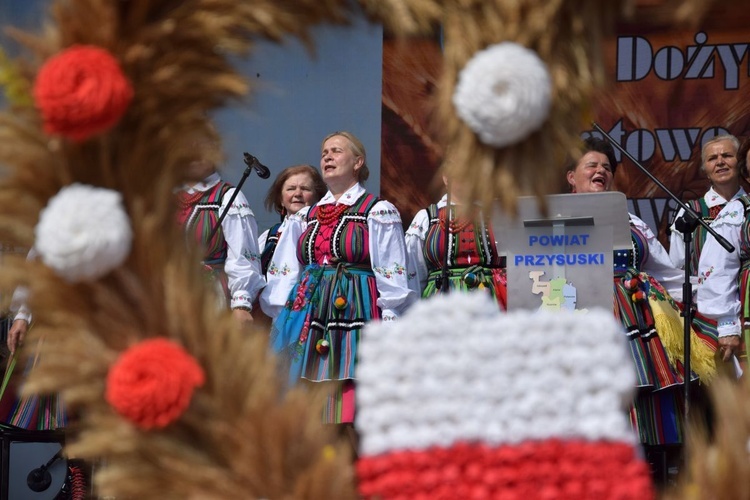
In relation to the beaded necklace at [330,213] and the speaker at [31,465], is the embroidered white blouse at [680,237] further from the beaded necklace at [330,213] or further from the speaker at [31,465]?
the speaker at [31,465]

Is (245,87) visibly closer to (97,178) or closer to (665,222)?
(97,178)

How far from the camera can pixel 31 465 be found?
4.82 metres

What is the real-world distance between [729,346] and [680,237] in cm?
69

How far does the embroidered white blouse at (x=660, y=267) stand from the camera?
4262 mm

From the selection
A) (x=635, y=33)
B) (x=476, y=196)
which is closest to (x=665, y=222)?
(x=635, y=33)

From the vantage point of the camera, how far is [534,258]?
3.33 metres

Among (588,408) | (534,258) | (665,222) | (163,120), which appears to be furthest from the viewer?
(665,222)

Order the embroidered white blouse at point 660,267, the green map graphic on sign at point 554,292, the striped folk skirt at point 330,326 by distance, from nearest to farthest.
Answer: the green map graphic on sign at point 554,292 → the striped folk skirt at point 330,326 → the embroidered white blouse at point 660,267

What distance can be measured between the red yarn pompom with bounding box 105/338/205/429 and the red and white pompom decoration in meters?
0.20

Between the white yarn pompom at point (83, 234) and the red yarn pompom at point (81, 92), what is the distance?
0.07 meters

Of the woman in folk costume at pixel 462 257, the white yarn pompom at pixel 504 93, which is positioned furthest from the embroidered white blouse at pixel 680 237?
the white yarn pompom at pixel 504 93

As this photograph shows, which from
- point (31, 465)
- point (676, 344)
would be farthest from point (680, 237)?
point (31, 465)

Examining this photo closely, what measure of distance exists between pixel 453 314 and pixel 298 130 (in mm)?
3821

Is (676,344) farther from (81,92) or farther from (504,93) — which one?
(81,92)
